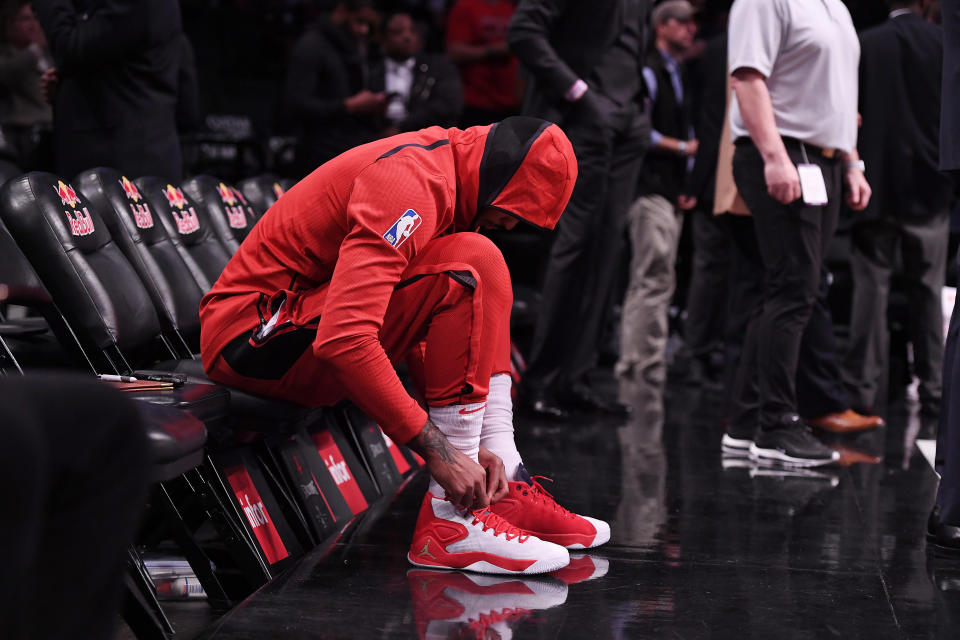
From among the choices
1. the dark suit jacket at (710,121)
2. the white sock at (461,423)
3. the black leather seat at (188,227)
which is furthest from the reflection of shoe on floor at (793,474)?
the dark suit jacket at (710,121)

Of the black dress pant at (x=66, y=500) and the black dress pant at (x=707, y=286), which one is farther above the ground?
the black dress pant at (x=66, y=500)

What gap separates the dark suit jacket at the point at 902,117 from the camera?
415 cm

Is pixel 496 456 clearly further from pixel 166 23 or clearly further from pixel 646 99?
pixel 646 99

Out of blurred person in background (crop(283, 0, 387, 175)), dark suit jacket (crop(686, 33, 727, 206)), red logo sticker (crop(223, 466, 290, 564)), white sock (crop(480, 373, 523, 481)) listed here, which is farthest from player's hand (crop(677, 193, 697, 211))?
red logo sticker (crop(223, 466, 290, 564))

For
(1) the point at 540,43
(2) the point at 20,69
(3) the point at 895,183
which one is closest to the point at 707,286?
(3) the point at 895,183

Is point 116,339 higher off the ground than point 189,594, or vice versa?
point 116,339

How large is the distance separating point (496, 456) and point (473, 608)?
371 mm

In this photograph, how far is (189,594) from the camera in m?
2.23

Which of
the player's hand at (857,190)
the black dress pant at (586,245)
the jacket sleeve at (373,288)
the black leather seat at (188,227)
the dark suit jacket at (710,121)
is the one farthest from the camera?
the dark suit jacket at (710,121)

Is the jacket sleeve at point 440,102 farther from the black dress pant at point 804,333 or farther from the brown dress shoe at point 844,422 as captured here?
the brown dress shoe at point 844,422

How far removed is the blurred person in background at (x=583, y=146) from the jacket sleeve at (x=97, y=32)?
4.21 feet

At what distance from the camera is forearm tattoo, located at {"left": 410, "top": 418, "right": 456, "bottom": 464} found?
183cm

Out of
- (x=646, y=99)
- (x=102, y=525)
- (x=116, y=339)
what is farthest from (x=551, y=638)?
(x=646, y=99)

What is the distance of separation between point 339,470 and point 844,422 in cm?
205
